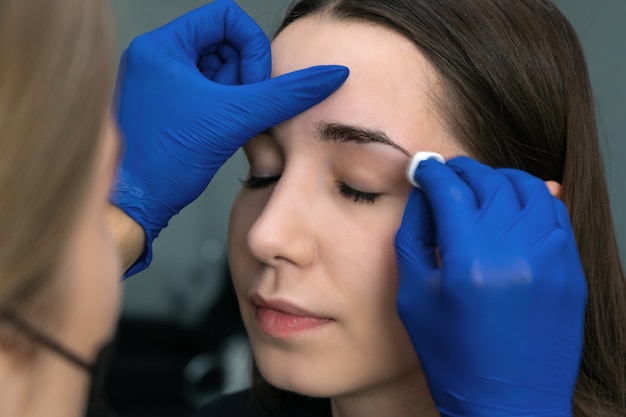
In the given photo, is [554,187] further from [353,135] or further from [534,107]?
[353,135]

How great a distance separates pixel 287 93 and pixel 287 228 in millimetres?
196

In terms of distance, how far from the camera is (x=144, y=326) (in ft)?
9.07

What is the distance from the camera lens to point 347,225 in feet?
3.67

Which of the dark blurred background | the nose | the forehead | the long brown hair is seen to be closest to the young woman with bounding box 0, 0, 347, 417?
the nose

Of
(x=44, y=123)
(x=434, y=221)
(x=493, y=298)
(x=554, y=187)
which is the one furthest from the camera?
(x=554, y=187)

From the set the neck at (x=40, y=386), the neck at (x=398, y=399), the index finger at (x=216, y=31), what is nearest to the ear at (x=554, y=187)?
the neck at (x=398, y=399)

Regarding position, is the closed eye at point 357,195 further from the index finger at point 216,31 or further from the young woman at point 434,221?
the index finger at point 216,31

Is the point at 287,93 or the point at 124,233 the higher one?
the point at 287,93

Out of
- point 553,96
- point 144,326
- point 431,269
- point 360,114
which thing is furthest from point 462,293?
point 144,326

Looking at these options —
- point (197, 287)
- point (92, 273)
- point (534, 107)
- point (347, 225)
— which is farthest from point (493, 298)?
point (197, 287)

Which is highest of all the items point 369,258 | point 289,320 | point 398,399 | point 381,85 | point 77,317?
point 381,85

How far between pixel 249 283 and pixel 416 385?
0.30 meters

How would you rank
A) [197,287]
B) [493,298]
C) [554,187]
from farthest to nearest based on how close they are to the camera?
[197,287] → [554,187] → [493,298]

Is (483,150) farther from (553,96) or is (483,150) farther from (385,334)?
(385,334)
